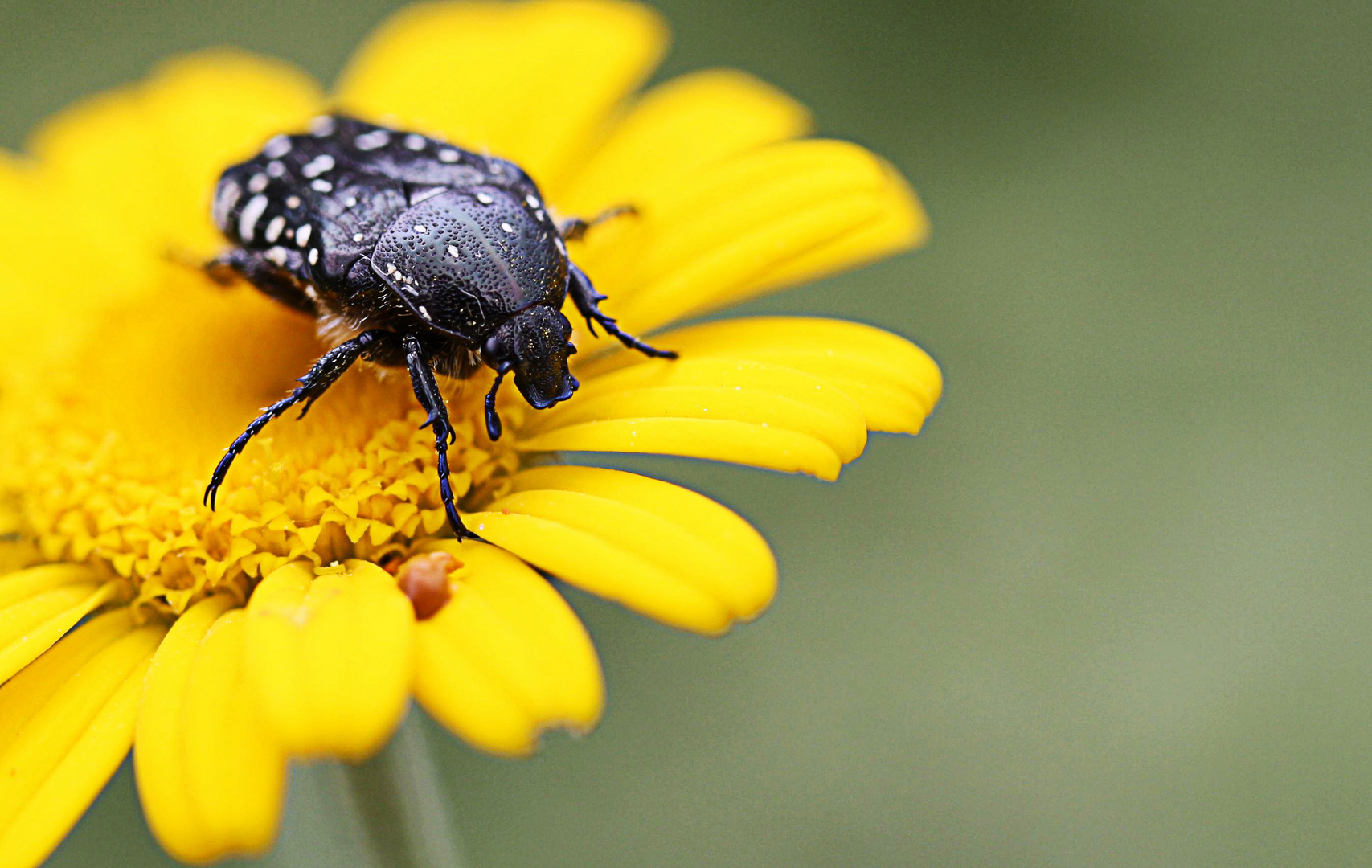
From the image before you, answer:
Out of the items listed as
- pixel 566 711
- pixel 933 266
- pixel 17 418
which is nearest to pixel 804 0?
pixel 933 266

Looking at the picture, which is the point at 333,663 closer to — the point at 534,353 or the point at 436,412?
the point at 436,412

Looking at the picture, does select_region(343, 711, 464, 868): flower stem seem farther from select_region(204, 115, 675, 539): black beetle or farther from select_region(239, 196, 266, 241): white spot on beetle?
select_region(239, 196, 266, 241): white spot on beetle

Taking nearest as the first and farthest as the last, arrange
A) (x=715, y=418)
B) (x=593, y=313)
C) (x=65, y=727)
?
(x=65, y=727) < (x=715, y=418) < (x=593, y=313)

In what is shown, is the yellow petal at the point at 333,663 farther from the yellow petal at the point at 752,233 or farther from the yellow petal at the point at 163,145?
the yellow petal at the point at 163,145

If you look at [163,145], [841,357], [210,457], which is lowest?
[210,457]

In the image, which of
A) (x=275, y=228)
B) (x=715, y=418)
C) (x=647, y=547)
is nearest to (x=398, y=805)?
(x=647, y=547)

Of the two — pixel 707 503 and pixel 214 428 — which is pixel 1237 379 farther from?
pixel 214 428
